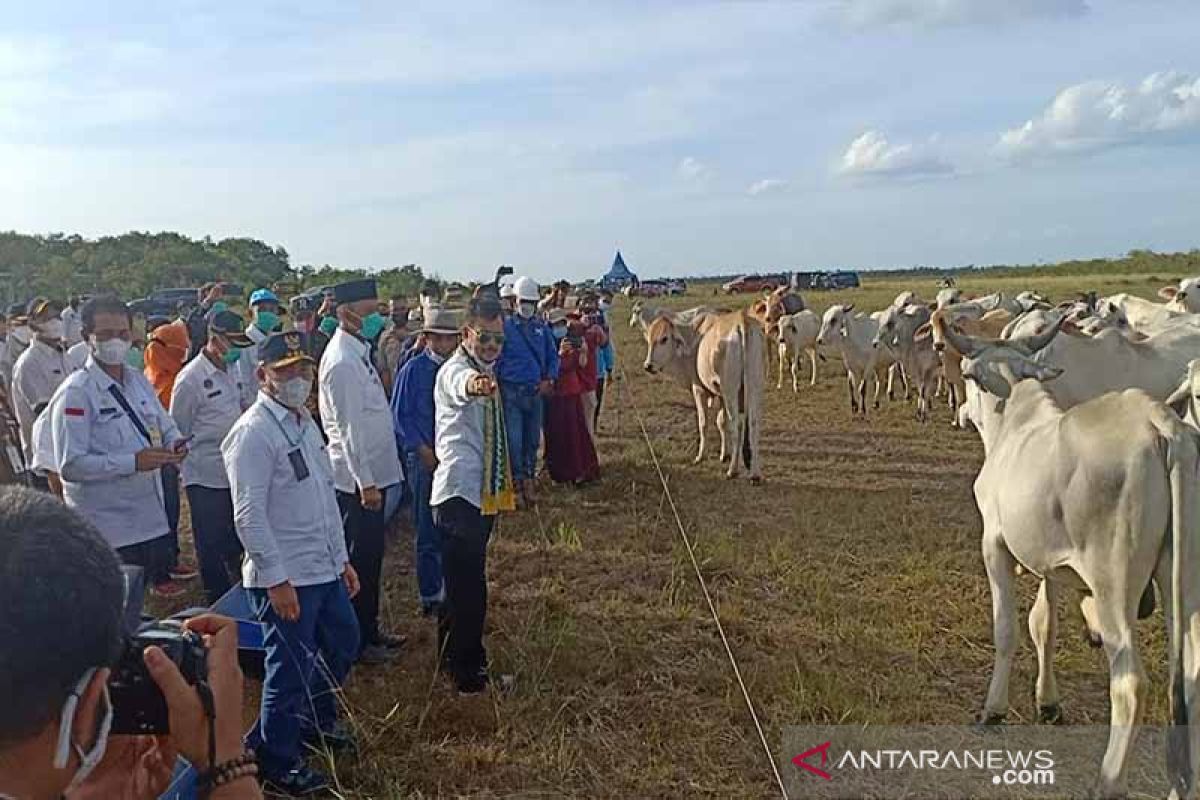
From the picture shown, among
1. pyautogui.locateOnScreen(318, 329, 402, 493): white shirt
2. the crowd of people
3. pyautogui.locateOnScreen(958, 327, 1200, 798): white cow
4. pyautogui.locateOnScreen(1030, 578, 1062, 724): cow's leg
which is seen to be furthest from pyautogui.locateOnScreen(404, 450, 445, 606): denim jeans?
pyautogui.locateOnScreen(1030, 578, 1062, 724): cow's leg

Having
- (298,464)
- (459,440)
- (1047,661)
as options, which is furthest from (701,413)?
(298,464)

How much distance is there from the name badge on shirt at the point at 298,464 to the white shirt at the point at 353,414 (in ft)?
3.70

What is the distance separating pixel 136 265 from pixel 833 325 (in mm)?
40055

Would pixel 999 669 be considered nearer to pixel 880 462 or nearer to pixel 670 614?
pixel 670 614

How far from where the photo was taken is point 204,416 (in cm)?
635

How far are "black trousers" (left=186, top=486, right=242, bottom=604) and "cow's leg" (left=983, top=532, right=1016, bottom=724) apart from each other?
15.1 ft

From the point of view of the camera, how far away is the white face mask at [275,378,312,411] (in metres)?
4.36

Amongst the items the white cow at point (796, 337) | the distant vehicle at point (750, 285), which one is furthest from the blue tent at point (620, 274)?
the white cow at point (796, 337)

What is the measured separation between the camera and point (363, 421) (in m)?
5.63

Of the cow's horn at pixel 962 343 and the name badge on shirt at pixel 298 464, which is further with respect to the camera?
the cow's horn at pixel 962 343

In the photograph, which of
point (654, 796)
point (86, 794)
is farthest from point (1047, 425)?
point (86, 794)

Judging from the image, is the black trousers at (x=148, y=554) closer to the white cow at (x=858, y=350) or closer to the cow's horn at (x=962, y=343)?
the cow's horn at (x=962, y=343)

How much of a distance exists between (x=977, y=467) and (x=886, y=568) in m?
4.41

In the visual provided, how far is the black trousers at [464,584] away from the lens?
5125mm
